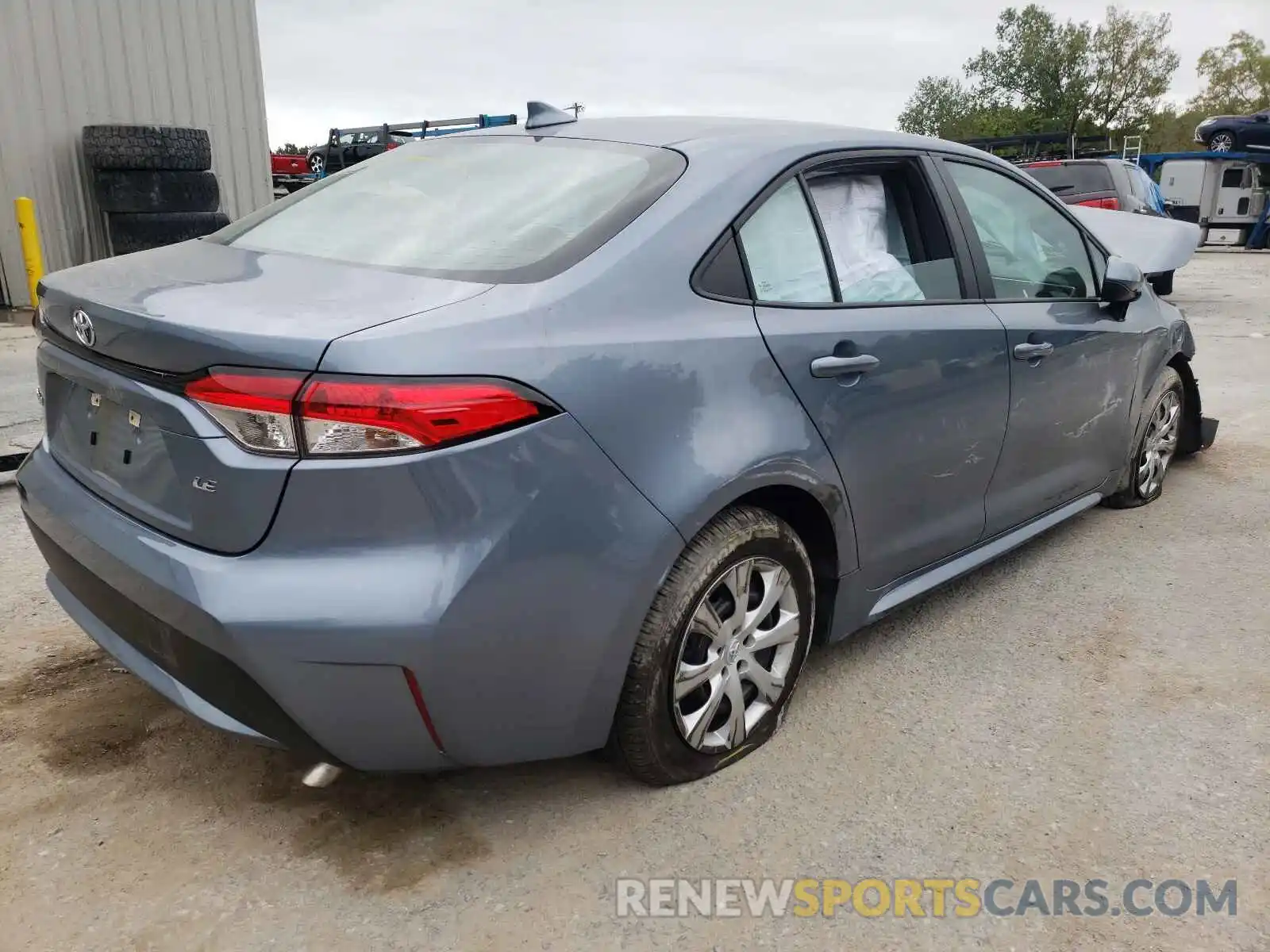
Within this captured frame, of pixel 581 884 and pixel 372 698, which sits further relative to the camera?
pixel 581 884

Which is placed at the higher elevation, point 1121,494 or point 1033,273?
point 1033,273

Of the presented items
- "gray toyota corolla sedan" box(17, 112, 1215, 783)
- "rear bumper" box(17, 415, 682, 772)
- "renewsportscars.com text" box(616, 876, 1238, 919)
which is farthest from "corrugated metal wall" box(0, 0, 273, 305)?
"renewsportscars.com text" box(616, 876, 1238, 919)

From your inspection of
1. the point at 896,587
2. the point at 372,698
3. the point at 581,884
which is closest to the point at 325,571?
the point at 372,698

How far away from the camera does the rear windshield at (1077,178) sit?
11.8 m

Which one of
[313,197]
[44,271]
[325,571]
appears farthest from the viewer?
[44,271]

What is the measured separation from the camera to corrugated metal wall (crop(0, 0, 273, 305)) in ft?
33.1

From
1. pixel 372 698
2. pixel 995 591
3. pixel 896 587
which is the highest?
pixel 372 698

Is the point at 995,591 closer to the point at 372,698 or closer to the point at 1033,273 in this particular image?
the point at 1033,273

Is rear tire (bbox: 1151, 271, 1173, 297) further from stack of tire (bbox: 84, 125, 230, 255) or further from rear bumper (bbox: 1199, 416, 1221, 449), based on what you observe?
stack of tire (bbox: 84, 125, 230, 255)

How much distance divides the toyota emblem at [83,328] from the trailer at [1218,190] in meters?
23.5

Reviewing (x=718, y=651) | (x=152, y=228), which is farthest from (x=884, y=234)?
(x=152, y=228)

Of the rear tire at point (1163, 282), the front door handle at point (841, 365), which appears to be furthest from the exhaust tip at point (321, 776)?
the rear tire at point (1163, 282)

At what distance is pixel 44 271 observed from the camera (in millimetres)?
10367

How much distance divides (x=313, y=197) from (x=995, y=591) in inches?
102
